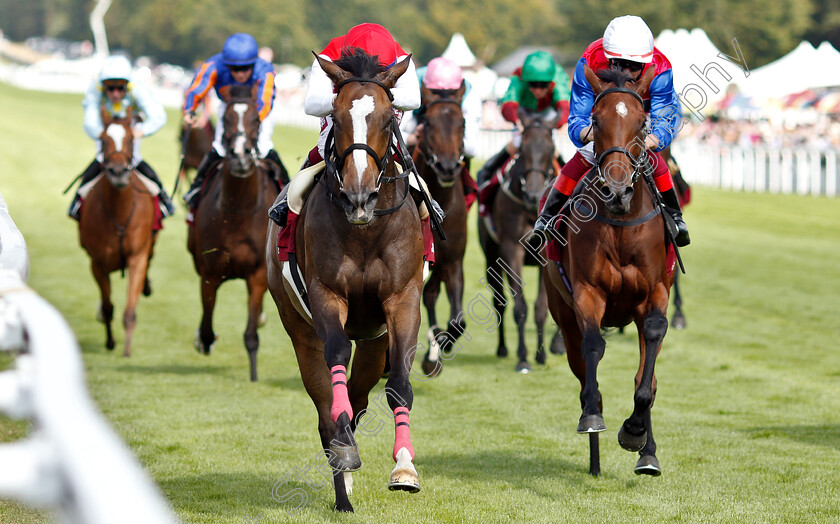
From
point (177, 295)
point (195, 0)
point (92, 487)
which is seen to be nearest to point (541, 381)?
point (177, 295)

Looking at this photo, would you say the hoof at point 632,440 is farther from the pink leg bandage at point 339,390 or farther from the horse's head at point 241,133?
the horse's head at point 241,133

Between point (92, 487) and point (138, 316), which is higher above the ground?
point (92, 487)

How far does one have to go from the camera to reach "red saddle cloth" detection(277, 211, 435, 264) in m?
5.45

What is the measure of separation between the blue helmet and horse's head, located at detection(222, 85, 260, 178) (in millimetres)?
275

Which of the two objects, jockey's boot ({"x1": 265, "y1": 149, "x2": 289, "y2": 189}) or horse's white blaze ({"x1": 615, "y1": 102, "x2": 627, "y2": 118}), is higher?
horse's white blaze ({"x1": 615, "y1": 102, "x2": 627, "y2": 118})

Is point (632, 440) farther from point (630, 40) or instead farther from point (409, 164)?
point (630, 40)

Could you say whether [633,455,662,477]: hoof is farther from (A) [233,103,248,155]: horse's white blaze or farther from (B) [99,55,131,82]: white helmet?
(B) [99,55,131,82]: white helmet

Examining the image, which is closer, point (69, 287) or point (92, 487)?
point (92, 487)

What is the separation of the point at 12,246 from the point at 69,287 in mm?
12679

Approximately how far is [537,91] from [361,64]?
5170 millimetres

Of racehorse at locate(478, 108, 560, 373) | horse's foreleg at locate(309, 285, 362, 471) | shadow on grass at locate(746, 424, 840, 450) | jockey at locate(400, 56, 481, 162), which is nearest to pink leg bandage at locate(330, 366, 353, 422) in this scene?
horse's foreleg at locate(309, 285, 362, 471)

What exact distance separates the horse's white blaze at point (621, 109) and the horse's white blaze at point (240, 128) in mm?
4137

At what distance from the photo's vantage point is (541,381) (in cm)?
918

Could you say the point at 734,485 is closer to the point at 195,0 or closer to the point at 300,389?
the point at 300,389
